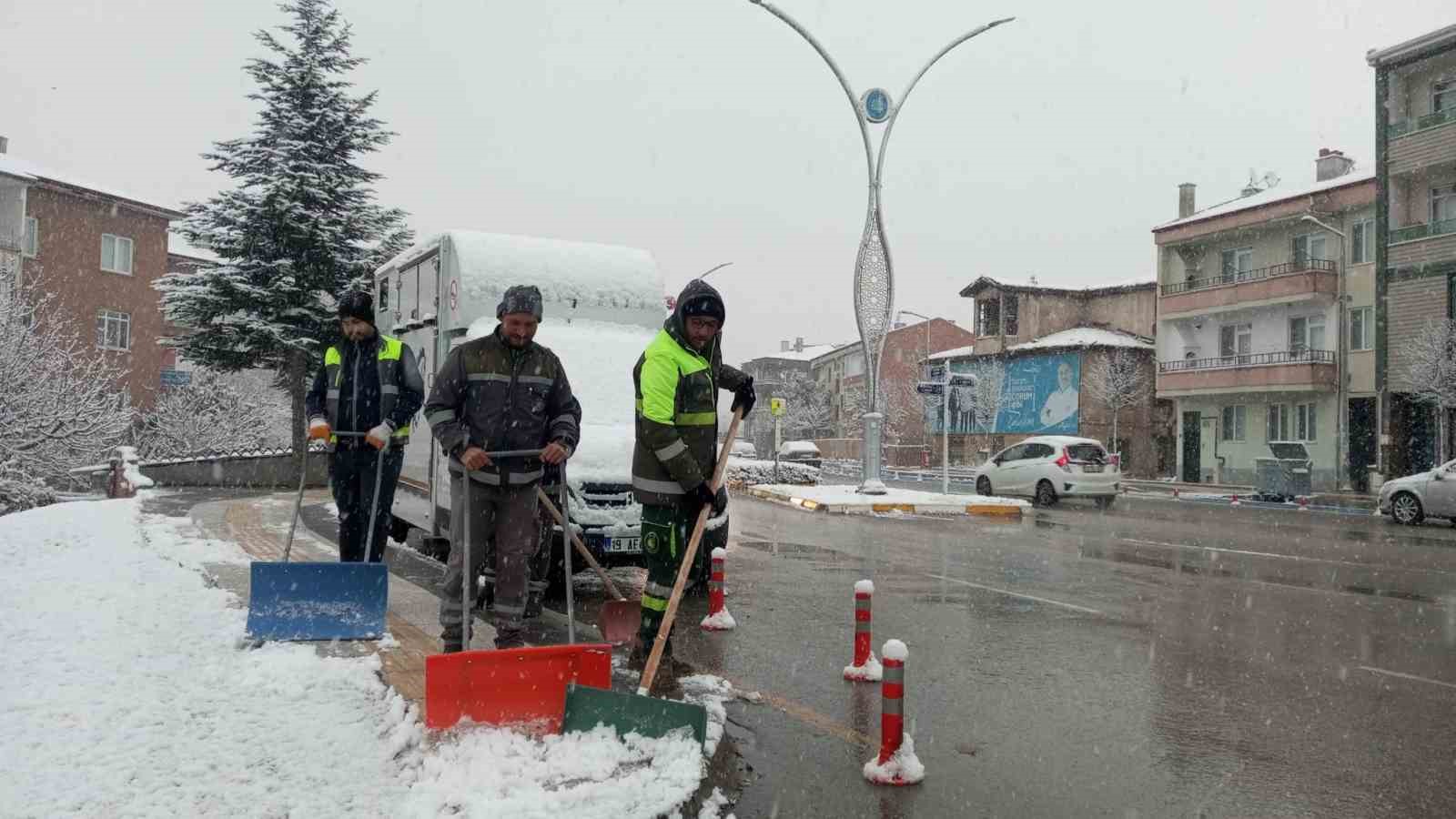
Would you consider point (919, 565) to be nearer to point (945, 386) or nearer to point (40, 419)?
point (945, 386)

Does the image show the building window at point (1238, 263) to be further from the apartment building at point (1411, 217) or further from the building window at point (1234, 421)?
the apartment building at point (1411, 217)

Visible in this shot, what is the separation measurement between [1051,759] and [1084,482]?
726 inches

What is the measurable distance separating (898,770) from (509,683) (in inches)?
64.6

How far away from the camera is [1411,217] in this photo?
31.3 metres

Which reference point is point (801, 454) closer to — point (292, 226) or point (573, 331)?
point (292, 226)

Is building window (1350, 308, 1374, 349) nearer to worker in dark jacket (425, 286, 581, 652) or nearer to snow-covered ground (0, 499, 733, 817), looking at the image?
snow-covered ground (0, 499, 733, 817)

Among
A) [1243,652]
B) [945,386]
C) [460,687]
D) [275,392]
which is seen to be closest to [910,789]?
[460,687]

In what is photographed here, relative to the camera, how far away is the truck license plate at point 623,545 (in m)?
8.04

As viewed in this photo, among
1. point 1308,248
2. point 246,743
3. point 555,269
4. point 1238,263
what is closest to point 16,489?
point 555,269

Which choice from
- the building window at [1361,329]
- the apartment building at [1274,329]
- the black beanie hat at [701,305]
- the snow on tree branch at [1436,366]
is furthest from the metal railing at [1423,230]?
the black beanie hat at [701,305]

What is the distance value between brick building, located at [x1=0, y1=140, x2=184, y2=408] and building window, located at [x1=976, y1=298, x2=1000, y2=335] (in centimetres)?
3768

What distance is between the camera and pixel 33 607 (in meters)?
6.40

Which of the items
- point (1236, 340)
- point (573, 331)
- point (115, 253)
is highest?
point (115, 253)

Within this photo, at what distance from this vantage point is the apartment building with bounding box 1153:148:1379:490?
3425 centimetres
